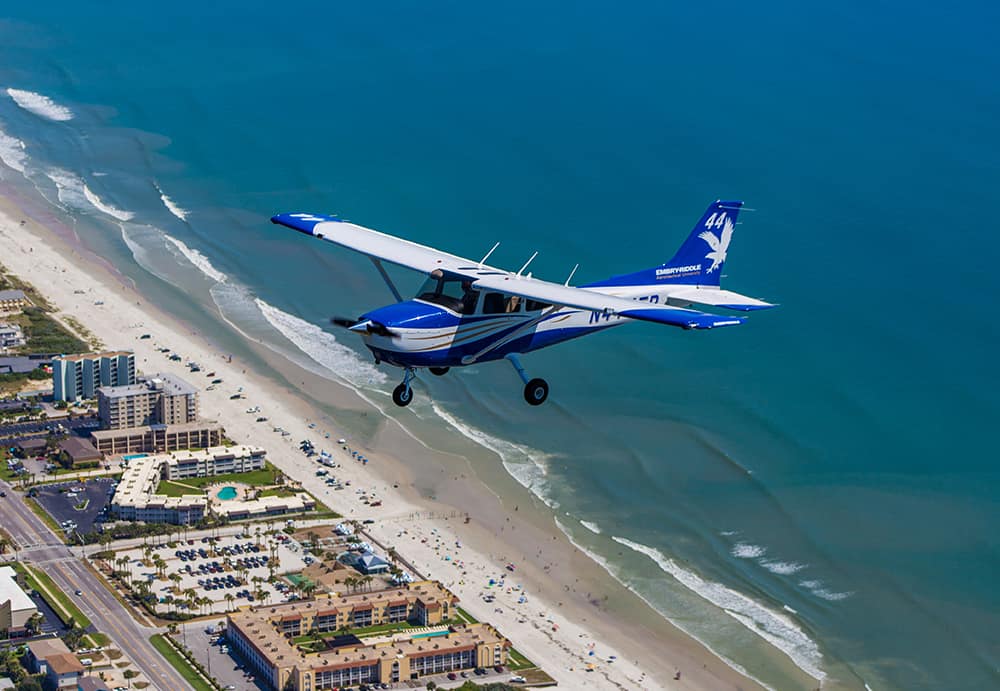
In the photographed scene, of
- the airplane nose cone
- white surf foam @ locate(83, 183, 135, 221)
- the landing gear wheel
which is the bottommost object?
the landing gear wheel

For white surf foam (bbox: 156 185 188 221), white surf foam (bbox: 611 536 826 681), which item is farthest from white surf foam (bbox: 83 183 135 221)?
white surf foam (bbox: 611 536 826 681)

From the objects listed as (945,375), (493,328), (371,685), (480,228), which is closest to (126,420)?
(371,685)

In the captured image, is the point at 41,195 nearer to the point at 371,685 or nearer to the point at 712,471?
the point at 712,471

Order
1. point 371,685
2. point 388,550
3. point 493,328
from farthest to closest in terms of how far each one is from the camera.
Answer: point 388,550 < point 371,685 < point 493,328

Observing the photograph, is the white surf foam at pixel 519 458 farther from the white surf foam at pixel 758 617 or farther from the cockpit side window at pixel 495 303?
the cockpit side window at pixel 495 303

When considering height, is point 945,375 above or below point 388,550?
above

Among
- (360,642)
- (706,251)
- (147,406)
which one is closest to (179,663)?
(360,642)

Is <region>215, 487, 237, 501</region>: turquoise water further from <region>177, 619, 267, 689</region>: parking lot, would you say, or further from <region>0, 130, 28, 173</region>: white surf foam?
<region>0, 130, 28, 173</region>: white surf foam
